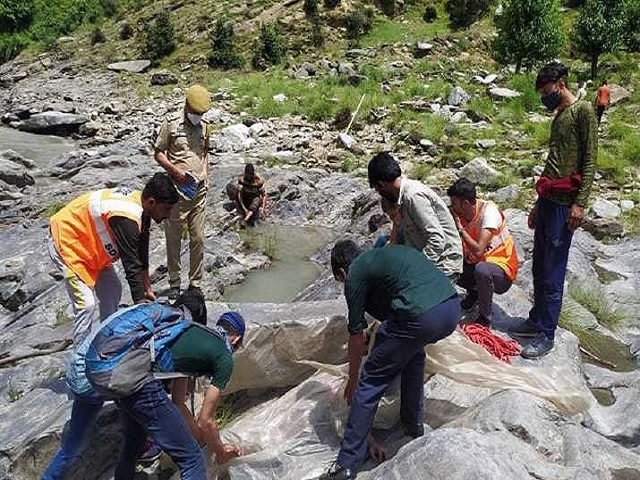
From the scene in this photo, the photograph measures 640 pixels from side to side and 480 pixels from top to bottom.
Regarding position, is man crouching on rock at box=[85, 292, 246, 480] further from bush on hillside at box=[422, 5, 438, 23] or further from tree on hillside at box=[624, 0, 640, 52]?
bush on hillside at box=[422, 5, 438, 23]

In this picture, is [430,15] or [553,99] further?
[430,15]

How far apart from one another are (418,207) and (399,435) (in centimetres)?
117

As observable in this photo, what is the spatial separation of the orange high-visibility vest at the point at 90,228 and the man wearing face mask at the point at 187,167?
140 centimetres

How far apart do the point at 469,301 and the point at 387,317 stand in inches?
69.3

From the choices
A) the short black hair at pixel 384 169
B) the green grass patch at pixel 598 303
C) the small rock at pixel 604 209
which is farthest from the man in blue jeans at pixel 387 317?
the small rock at pixel 604 209

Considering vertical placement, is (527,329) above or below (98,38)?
above

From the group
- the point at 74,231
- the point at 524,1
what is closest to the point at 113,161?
the point at 74,231

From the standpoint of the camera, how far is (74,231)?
3.78 metres

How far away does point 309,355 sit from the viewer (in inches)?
155

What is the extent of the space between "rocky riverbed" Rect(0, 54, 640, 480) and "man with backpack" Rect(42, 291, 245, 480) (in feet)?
1.41

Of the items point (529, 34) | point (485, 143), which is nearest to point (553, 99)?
point (485, 143)

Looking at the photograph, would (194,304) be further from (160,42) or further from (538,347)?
(160,42)

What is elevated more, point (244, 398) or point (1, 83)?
point (244, 398)

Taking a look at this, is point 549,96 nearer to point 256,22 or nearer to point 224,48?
point 224,48
